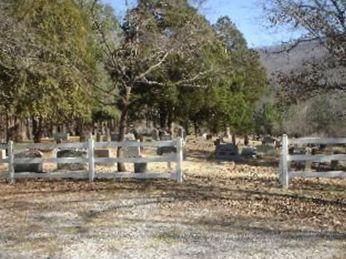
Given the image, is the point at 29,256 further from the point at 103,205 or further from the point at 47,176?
the point at 47,176

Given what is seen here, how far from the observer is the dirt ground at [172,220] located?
329 inches

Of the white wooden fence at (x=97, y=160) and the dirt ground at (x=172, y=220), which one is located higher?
the white wooden fence at (x=97, y=160)

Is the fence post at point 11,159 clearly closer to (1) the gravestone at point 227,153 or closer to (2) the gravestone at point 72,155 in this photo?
(2) the gravestone at point 72,155

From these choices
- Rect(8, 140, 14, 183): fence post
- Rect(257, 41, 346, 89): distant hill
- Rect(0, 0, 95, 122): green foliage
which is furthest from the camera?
Rect(0, 0, 95, 122): green foliage

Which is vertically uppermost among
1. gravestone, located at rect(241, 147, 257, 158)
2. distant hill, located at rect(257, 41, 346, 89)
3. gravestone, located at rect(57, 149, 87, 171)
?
distant hill, located at rect(257, 41, 346, 89)

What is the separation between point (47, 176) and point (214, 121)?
34382mm

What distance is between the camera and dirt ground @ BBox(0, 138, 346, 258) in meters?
8.36

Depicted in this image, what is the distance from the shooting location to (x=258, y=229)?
976 centimetres

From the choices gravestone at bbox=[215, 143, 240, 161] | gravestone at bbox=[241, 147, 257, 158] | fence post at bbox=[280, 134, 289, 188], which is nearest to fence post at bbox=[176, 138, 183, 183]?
fence post at bbox=[280, 134, 289, 188]

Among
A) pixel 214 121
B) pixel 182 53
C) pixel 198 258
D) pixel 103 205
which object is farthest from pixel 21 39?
pixel 214 121

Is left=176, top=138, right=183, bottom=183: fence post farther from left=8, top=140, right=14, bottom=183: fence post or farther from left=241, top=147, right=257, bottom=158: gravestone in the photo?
left=241, top=147, right=257, bottom=158: gravestone

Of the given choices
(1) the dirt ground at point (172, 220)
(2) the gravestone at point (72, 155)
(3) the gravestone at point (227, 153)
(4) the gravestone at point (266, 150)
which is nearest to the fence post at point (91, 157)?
(1) the dirt ground at point (172, 220)

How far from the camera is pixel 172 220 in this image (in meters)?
10.6

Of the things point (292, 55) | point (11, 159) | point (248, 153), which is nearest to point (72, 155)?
point (11, 159)
